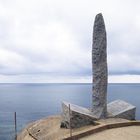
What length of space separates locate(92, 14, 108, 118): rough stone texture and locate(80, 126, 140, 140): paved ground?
12.8ft

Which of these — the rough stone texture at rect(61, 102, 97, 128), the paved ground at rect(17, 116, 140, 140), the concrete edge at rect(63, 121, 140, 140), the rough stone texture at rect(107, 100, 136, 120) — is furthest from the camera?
the rough stone texture at rect(107, 100, 136, 120)

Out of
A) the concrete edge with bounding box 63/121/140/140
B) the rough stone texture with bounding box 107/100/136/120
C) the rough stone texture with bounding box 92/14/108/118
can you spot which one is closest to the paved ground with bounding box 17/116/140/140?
the concrete edge with bounding box 63/121/140/140

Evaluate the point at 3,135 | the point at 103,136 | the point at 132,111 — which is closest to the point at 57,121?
the point at 132,111

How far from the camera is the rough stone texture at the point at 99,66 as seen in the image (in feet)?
72.0

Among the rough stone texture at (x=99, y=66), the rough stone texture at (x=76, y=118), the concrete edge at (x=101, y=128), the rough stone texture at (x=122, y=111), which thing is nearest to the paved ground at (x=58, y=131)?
the concrete edge at (x=101, y=128)

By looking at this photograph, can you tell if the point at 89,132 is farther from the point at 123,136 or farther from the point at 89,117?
the point at 89,117

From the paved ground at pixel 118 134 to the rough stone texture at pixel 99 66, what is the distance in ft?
12.8

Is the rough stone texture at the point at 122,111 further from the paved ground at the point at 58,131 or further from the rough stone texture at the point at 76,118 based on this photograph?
the rough stone texture at the point at 76,118

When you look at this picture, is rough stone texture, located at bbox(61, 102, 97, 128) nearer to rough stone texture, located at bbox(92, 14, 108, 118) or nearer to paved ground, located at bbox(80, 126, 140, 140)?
rough stone texture, located at bbox(92, 14, 108, 118)

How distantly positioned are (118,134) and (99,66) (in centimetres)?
631

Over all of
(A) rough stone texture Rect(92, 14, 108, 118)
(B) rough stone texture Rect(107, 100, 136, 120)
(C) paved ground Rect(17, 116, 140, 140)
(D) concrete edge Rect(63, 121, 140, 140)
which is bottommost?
(C) paved ground Rect(17, 116, 140, 140)

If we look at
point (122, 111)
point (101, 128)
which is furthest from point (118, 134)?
point (122, 111)

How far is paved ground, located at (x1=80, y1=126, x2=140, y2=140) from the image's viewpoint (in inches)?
643

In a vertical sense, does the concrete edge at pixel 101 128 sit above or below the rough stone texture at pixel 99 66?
below
